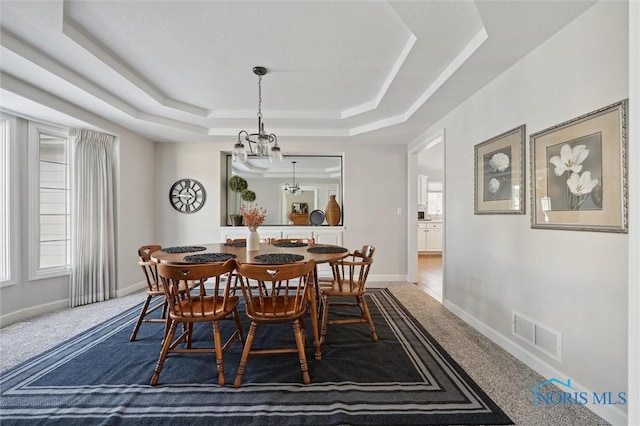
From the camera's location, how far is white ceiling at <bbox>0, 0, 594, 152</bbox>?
184 cm

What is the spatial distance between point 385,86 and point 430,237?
18.7ft

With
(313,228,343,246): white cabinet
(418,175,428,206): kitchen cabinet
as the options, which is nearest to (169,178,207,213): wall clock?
(313,228,343,246): white cabinet

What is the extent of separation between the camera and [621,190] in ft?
4.85

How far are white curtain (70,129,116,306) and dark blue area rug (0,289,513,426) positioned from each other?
1379 mm

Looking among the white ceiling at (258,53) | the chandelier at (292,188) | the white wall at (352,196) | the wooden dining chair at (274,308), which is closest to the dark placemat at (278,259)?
the wooden dining chair at (274,308)

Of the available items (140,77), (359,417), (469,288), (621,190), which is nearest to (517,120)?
(621,190)

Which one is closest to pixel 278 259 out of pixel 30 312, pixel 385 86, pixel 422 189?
pixel 385 86

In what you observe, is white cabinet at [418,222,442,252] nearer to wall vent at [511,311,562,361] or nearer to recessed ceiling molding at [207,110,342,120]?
recessed ceiling molding at [207,110,342,120]

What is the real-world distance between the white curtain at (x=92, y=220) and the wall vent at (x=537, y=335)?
483 cm

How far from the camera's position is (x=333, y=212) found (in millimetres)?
4824

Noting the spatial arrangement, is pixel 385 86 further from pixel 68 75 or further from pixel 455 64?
pixel 68 75

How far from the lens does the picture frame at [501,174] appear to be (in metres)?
2.24

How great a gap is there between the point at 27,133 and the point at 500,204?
17.0 ft

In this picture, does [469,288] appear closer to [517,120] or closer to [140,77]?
[517,120]
